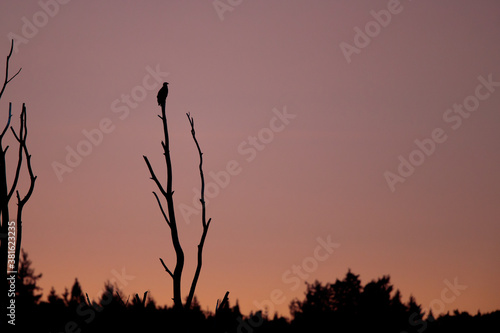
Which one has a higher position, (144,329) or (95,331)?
(95,331)

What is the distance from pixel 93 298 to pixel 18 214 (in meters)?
1.40

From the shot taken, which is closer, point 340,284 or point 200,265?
point 200,265

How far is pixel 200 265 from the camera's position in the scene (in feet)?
20.9

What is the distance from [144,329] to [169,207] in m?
1.76

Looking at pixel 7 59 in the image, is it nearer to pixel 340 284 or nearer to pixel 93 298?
pixel 93 298

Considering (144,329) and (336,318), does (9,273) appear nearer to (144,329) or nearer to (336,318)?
(144,329)

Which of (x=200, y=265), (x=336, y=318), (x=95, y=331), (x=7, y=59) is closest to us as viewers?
(x=200, y=265)

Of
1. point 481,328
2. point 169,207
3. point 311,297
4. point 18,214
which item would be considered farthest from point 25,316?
point 311,297

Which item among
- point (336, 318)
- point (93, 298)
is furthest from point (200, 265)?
point (336, 318)

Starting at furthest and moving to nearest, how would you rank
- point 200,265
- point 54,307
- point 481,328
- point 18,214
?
point 481,328, point 54,307, point 18,214, point 200,265

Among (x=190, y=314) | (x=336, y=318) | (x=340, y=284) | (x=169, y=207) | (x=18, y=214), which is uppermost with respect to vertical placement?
(x=340, y=284)

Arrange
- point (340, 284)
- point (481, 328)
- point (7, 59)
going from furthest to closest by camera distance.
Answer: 1. point (340, 284)
2. point (481, 328)
3. point (7, 59)

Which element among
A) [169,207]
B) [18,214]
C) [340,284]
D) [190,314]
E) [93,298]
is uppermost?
[340,284]

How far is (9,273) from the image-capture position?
6652 millimetres
